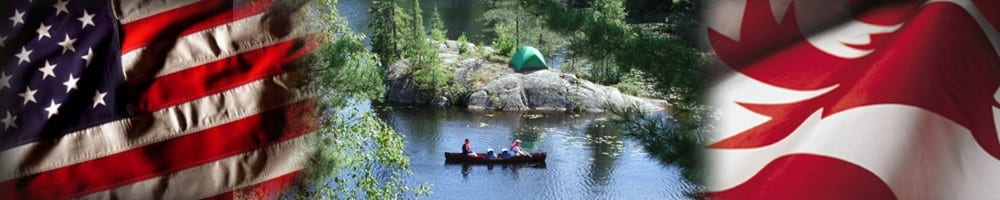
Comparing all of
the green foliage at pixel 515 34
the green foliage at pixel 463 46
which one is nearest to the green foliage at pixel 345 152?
the green foliage at pixel 515 34

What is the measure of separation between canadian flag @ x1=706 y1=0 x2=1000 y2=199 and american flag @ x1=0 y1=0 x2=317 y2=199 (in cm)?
118

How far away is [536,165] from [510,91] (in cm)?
422

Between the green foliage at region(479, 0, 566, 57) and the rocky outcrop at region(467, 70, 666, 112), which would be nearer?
the rocky outcrop at region(467, 70, 666, 112)

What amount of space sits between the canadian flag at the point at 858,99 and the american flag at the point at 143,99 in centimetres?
118

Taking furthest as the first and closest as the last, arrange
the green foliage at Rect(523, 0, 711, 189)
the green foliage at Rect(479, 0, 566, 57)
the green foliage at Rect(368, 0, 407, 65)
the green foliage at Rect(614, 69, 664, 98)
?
the green foliage at Rect(479, 0, 566, 57) → the green foliage at Rect(368, 0, 407, 65) → the green foliage at Rect(614, 69, 664, 98) → the green foliage at Rect(523, 0, 711, 189)

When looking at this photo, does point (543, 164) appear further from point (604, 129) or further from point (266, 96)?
point (266, 96)

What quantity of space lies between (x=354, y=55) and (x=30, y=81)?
354 centimetres

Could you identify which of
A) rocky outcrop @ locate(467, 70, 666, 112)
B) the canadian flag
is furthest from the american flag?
rocky outcrop @ locate(467, 70, 666, 112)

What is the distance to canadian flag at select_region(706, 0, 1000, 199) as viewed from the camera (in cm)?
227

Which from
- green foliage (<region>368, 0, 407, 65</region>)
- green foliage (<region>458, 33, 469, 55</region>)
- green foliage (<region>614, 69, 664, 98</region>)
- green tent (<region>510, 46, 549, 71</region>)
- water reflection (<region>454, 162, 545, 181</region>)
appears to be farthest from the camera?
green foliage (<region>458, 33, 469, 55</region>)

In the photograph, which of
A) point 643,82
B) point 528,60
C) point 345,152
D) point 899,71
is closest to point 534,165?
point 528,60

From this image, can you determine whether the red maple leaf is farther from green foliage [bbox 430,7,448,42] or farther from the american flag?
green foliage [bbox 430,7,448,42]

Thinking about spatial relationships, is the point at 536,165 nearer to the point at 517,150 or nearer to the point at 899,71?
the point at 517,150

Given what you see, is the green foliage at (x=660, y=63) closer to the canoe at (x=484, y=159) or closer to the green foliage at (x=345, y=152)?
the green foliage at (x=345, y=152)
